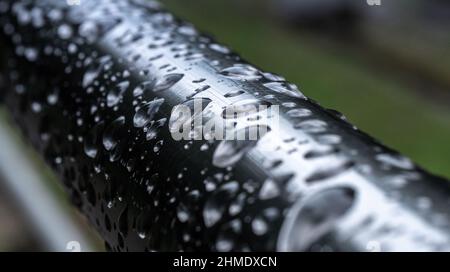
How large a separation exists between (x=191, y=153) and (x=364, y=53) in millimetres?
4033

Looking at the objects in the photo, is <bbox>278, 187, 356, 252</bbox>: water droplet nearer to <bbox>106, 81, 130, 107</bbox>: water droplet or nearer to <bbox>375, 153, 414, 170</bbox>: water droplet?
<bbox>375, 153, 414, 170</bbox>: water droplet

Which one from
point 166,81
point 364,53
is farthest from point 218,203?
point 364,53

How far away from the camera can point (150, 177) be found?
0.33 m

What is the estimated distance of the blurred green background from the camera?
3.26 m

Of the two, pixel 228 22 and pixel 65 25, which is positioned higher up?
pixel 65 25

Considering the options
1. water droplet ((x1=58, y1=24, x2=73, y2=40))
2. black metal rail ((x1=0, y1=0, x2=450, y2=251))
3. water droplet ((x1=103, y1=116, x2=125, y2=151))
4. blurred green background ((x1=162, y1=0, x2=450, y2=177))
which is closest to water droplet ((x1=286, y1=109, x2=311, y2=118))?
black metal rail ((x1=0, y1=0, x2=450, y2=251))

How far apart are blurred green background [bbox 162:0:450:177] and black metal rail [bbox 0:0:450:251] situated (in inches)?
96.7

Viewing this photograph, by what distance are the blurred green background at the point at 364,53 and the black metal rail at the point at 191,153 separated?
246 centimetres

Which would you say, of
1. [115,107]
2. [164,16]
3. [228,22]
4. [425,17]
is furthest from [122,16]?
[228,22]

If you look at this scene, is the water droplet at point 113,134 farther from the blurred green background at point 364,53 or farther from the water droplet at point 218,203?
the blurred green background at point 364,53

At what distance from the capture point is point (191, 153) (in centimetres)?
31

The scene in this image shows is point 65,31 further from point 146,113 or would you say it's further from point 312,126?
point 312,126
